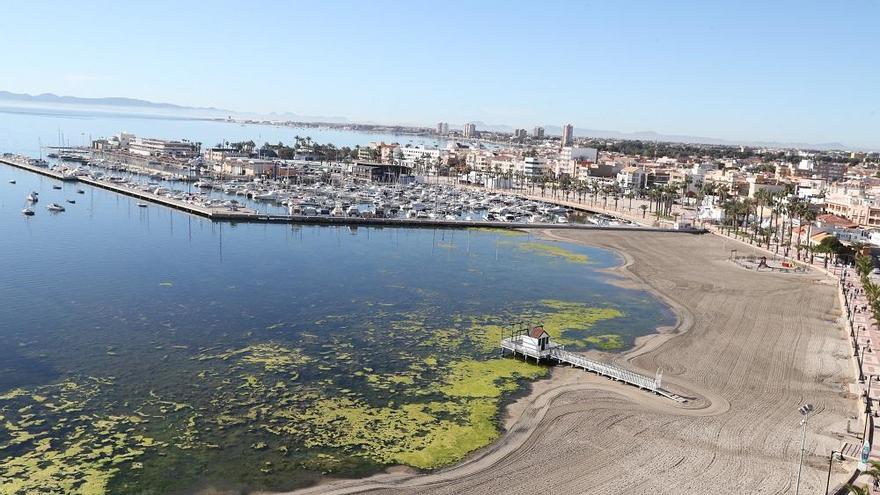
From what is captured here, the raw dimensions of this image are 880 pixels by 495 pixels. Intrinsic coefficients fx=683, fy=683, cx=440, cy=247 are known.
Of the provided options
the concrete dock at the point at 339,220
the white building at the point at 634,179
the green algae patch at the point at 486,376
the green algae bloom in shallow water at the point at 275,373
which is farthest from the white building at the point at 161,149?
the green algae patch at the point at 486,376

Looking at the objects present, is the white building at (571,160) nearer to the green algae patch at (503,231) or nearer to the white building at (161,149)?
the green algae patch at (503,231)

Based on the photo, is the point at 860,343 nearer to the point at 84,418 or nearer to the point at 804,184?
the point at 84,418

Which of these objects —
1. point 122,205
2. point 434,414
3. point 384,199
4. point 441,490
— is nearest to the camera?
point 441,490

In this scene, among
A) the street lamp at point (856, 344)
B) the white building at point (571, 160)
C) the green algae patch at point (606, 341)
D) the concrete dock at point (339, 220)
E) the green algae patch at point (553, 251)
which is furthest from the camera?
the white building at point (571, 160)

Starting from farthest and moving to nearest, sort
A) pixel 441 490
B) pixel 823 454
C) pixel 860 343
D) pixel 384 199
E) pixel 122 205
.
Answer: pixel 384 199, pixel 122 205, pixel 860 343, pixel 823 454, pixel 441 490

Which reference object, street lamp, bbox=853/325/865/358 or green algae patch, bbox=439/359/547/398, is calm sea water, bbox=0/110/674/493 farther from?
street lamp, bbox=853/325/865/358

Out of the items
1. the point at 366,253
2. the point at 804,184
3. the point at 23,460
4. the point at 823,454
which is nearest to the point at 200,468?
the point at 23,460

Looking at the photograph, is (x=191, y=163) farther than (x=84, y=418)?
Yes
